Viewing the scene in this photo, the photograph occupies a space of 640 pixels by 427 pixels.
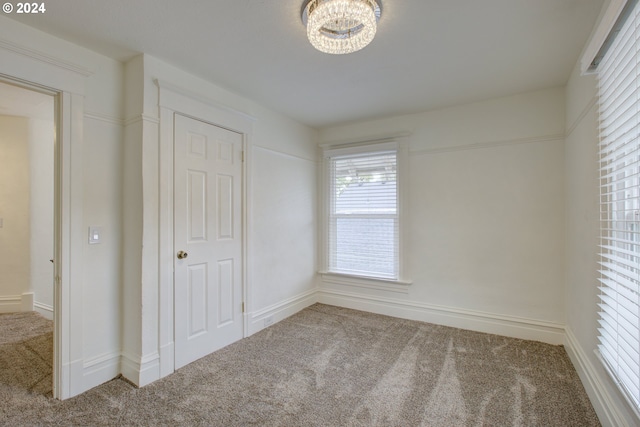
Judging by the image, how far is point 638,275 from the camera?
1416 millimetres

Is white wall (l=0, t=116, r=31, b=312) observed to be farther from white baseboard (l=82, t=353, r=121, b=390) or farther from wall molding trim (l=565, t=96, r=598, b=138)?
wall molding trim (l=565, t=96, r=598, b=138)

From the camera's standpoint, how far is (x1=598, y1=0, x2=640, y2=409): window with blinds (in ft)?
4.74

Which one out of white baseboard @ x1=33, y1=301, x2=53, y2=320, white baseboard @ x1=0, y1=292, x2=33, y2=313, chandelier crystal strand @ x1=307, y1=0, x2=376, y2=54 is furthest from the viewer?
white baseboard @ x1=0, y1=292, x2=33, y2=313

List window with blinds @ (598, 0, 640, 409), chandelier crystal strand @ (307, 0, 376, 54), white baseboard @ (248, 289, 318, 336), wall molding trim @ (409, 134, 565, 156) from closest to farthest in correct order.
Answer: window with blinds @ (598, 0, 640, 409) → chandelier crystal strand @ (307, 0, 376, 54) → wall molding trim @ (409, 134, 565, 156) → white baseboard @ (248, 289, 318, 336)

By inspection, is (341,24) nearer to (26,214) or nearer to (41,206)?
(41,206)

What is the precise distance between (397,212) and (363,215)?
46 cm

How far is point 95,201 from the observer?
2207 mm

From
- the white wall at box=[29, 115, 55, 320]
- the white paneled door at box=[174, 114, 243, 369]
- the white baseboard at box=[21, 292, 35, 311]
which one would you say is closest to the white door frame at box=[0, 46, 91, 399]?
the white paneled door at box=[174, 114, 243, 369]

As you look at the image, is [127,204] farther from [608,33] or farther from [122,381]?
[608,33]

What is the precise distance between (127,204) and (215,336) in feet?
4.61

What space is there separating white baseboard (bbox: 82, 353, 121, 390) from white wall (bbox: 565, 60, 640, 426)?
10.7ft

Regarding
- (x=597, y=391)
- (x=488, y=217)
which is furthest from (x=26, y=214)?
(x=597, y=391)

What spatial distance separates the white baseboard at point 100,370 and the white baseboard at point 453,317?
2.53 m

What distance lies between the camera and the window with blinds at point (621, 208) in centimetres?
145
